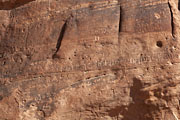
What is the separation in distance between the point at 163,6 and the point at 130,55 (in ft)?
3.05

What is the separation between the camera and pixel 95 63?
14.0 feet

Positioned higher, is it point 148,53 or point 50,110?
point 148,53

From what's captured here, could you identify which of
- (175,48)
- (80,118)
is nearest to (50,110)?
(80,118)

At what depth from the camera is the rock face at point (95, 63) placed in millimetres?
3947

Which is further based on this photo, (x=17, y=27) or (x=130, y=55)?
(x=17, y=27)

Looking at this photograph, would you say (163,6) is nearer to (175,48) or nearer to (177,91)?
(175,48)

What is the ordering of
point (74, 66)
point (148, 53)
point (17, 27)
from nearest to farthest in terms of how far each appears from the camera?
point (148, 53) → point (74, 66) → point (17, 27)

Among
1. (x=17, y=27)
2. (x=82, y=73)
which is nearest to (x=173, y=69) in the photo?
(x=82, y=73)

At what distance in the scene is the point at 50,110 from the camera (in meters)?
4.29

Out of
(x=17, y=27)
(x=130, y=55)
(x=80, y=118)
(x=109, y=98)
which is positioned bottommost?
(x=80, y=118)

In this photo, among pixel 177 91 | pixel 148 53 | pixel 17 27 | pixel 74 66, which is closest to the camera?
pixel 177 91

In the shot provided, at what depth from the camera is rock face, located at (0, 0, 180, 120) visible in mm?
3947

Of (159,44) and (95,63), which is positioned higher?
(159,44)

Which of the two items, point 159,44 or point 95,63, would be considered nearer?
point 159,44
